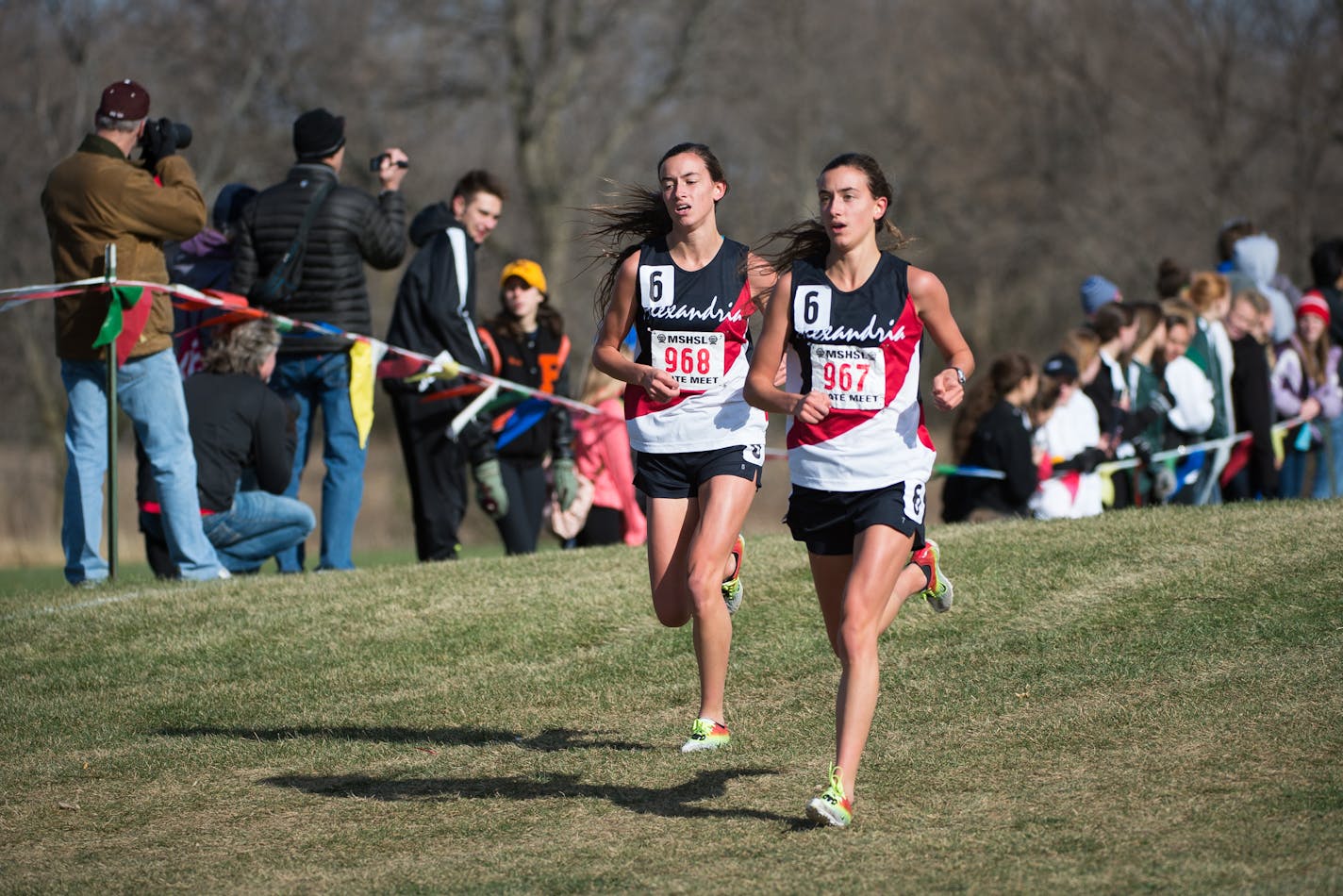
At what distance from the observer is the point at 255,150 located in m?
29.7

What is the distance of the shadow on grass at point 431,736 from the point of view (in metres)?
6.75

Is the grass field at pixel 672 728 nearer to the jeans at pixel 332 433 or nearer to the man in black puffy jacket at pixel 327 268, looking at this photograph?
the jeans at pixel 332 433

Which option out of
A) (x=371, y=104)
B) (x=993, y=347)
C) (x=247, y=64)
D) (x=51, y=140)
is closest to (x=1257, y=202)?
(x=993, y=347)

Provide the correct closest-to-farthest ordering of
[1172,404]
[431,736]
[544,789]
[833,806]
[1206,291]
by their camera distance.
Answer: [833,806], [544,789], [431,736], [1172,404], [1206,291]

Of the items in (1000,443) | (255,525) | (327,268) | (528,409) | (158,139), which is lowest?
(255,525)

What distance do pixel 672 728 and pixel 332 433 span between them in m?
4.19

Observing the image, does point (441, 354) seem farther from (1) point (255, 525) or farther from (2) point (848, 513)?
(2) point (848, 513)

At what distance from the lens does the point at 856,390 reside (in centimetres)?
566

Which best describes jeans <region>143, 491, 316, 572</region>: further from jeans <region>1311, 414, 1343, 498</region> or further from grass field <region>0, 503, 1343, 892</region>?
jeans <region>1311, 414, 1343, 498</region>

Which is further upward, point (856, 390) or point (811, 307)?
point (811, 307)

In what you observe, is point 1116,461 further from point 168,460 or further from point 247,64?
point 247,64

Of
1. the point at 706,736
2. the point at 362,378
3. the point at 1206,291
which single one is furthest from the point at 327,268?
the point at 1206,291

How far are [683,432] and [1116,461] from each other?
685 cm

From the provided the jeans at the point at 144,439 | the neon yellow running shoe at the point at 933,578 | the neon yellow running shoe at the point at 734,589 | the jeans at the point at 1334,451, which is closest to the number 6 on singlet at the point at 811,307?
the neon yellow running shoe at the point at 933,578
